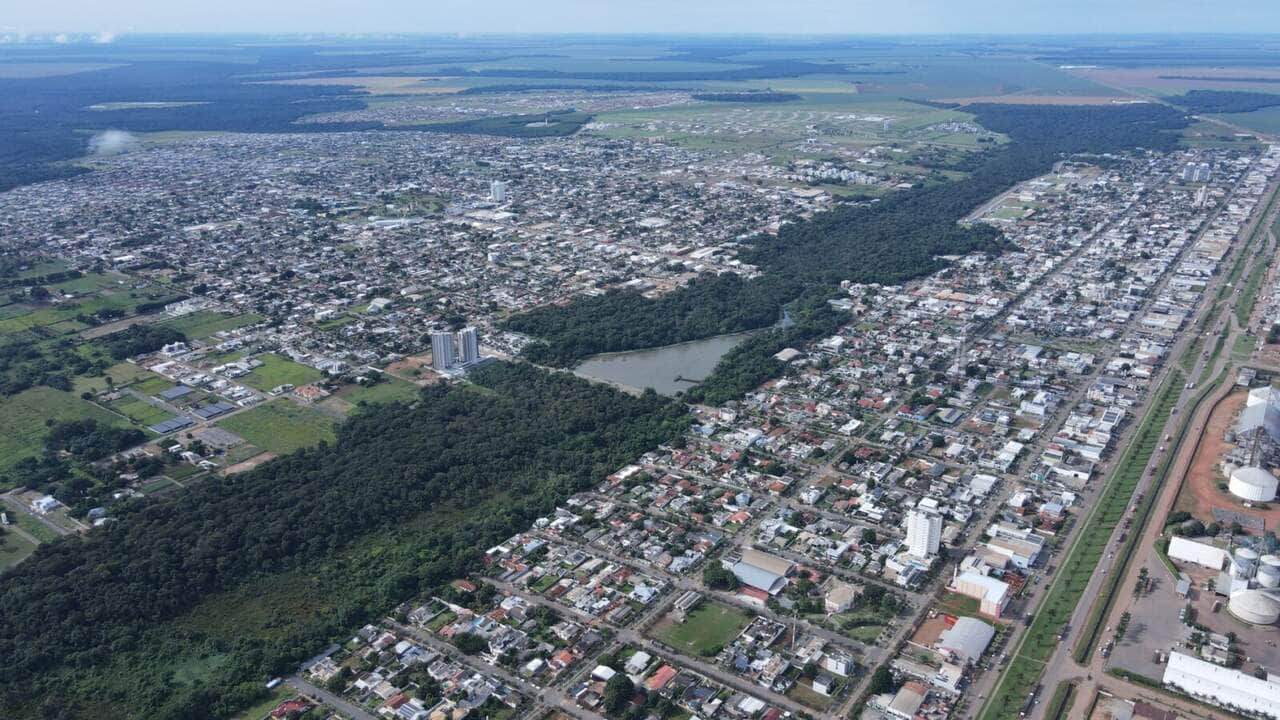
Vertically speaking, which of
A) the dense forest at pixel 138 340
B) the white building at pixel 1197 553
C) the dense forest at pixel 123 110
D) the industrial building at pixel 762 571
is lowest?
the industrial building at pixel 762 571

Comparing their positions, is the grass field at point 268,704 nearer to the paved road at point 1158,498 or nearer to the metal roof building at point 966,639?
the metal roof building at point 966,639

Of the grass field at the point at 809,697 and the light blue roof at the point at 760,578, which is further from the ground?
the light blue roof at the point at 760,578

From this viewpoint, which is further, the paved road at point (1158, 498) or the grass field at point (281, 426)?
the grass field at point (281, 426)

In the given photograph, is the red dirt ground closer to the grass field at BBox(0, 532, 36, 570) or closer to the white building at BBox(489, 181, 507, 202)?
A: the grass field at BBox(0, 532, 36, 570)

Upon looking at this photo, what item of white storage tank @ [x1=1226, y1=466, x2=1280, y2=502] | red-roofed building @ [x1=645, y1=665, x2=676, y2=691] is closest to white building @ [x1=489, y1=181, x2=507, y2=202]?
white storage tank @ [x1=1226, y1=466, x2=1280, y2=502]

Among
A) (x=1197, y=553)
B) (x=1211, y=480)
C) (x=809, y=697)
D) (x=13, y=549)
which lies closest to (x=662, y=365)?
(x=1211, y=480)

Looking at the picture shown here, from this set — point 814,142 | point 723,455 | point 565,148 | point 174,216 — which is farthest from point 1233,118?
point 174,216

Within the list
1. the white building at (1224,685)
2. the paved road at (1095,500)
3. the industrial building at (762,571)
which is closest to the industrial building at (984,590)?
the paved road at (1095,500)
